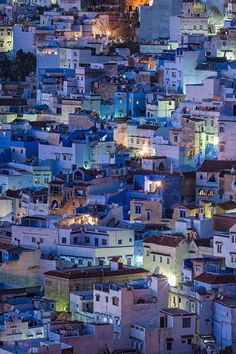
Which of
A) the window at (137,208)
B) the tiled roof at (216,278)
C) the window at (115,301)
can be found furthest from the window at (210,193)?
the window at (115,301)

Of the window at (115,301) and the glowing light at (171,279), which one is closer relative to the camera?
the window at (115,301)

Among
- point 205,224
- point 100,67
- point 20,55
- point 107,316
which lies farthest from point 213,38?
point 107,316

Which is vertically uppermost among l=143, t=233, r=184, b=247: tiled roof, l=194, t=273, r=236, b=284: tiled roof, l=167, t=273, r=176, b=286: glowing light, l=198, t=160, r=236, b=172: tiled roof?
l=198, t=160, r=236, b=172: tiled roof

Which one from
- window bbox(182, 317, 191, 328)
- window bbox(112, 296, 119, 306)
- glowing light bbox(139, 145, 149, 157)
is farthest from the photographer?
glowing light bbox(139, 145, 149, 157)

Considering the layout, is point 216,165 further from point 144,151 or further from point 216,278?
point 216,278

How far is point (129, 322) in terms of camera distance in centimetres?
3719

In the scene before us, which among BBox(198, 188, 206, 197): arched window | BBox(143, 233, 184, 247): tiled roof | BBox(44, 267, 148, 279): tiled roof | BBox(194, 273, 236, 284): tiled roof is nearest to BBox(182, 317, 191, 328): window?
BBox(194, 273, 236, 284): tiled roof

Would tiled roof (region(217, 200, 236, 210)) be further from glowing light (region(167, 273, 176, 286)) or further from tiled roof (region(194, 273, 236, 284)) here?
tiled roof (region(194, 273, 236, 284))

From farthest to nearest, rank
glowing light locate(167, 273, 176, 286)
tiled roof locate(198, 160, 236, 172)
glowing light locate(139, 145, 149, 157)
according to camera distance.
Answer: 1. glowing light locate(139, 145, 149, 157)
2. tiled roof locate(198, 160, 236, 172)
3. glowing light locate(167, 273, 176, 286)

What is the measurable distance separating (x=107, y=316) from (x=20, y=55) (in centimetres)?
2480

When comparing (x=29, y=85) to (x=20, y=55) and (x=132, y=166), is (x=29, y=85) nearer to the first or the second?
(x=20, y=55)

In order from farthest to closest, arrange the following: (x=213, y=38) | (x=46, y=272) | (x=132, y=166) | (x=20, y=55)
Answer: (x=20, y=55), (x=213, y=38), (x=132, y=166), (x=46, y=272)

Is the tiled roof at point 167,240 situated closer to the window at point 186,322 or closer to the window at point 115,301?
the window at point 115,301

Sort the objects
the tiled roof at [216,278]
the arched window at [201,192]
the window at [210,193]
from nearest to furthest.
A: the tiled roof at [216,278], the window at [210,193], the arched window at [201,192]
